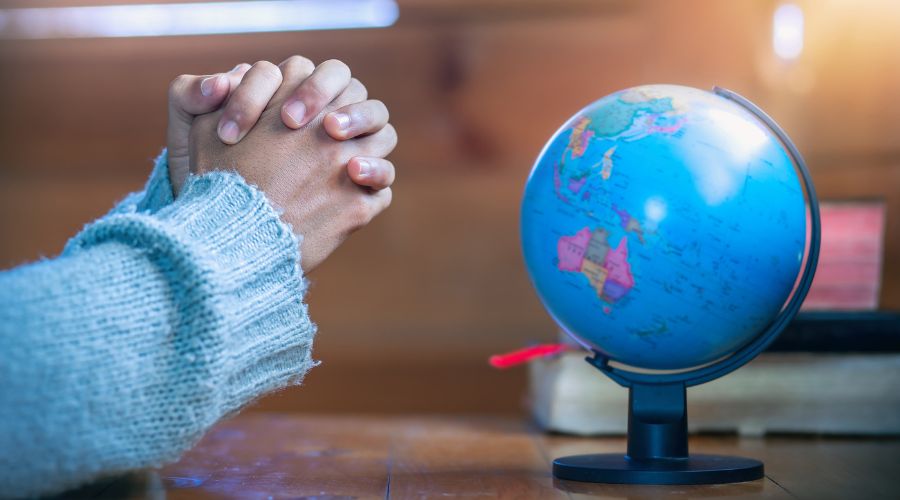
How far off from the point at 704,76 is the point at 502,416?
138 cm

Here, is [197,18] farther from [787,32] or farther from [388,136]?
[388,136]

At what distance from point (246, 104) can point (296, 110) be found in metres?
0.07

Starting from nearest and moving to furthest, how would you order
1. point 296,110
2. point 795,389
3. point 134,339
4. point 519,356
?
point 134,339 → point 296,110 → point 519,356 → point 795,389

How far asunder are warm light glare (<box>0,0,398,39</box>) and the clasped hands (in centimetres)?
191

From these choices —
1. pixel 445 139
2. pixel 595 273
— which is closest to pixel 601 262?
pixel 595 273

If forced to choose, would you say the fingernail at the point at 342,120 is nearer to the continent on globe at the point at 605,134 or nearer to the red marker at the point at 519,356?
the continent on globe at the point at 605,134

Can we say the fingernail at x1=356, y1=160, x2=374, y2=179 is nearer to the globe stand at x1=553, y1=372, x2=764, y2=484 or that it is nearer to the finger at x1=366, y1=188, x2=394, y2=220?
the finger at x1=366, y1=188, x2=394, y2=220

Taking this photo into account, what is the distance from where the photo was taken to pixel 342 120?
4.29ft

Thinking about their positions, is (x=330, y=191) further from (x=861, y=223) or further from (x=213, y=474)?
(x=861, y=223)

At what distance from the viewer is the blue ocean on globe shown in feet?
3.91

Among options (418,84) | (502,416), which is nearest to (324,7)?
(418,84)

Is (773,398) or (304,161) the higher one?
(304,161)

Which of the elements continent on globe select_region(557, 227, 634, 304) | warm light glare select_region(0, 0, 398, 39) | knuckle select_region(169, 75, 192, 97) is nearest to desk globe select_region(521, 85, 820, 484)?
continent on globe select_region(557, 227, 634, 304)

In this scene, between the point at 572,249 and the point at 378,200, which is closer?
the point at 572,249
